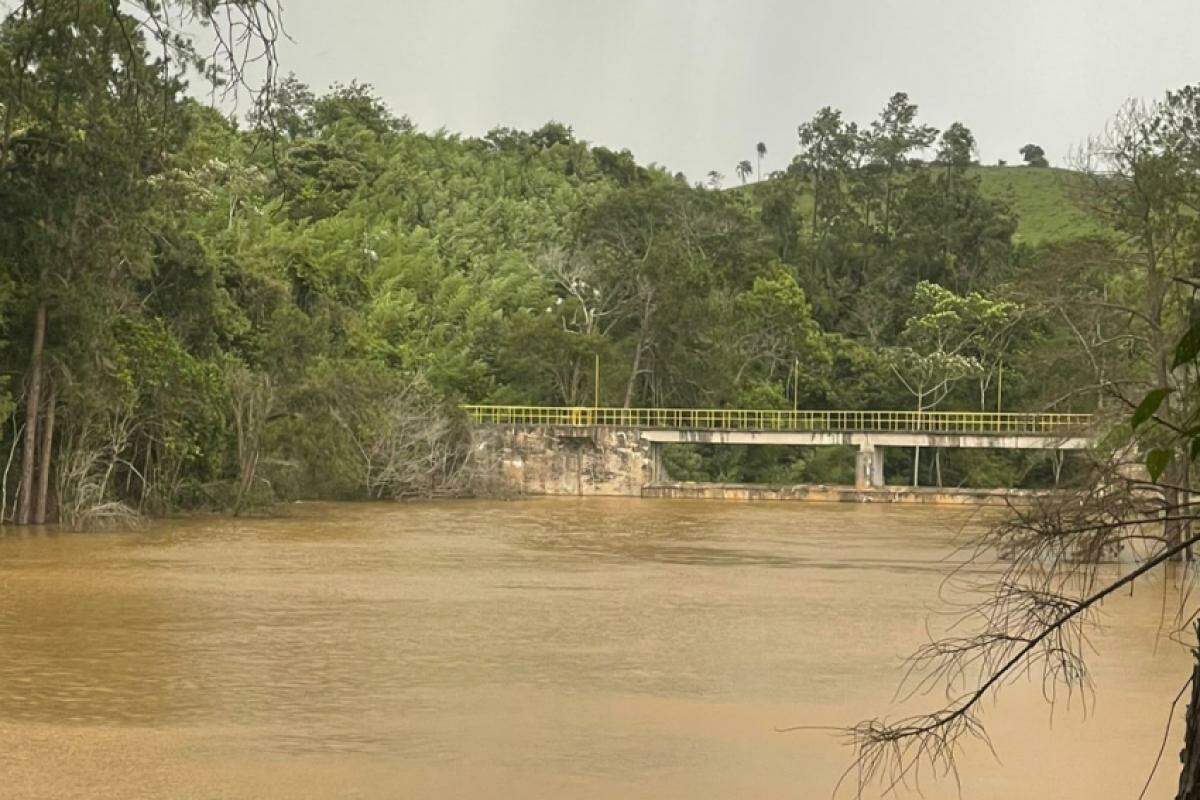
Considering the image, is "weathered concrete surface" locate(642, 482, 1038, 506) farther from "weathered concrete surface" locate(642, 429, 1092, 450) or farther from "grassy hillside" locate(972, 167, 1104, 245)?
"grassy hillside" locate(972, 167, 1104, 245)

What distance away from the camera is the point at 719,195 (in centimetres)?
6016

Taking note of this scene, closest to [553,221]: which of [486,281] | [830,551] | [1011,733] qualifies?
[486,281]

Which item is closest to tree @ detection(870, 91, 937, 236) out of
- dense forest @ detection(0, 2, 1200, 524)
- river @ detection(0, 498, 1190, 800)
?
dense forest @ detection(0, 2, 1200, 524)

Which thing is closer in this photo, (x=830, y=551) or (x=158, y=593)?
Answer: (x=158, y=593)

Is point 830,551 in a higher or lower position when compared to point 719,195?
lower

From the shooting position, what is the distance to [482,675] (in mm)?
15680

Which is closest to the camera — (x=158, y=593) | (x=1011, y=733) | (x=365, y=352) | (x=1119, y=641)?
(x=1011, y=733)

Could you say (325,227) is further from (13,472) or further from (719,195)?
(13,472)

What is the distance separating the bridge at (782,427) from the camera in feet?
158

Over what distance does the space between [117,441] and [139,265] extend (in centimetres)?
322

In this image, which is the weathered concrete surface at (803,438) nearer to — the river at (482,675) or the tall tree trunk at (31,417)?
the river at (482,675)

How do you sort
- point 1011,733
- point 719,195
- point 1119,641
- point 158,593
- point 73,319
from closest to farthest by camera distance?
1. point 1011,733
2. point 1119,641
3. point 158,593
4. point 73,319
5. point 719,195

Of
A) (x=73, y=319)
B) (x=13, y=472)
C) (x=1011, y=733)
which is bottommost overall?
(x=1011, y=733)

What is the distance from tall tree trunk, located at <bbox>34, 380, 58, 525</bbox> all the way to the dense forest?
2.5 inches
